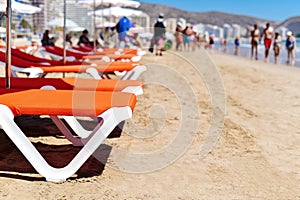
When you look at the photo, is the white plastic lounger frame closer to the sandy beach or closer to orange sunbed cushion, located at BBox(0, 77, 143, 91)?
the sandy beach

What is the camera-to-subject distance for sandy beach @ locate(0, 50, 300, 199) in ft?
8.48

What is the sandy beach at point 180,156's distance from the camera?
258 centimetres

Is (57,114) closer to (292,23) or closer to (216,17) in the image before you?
(292,23)

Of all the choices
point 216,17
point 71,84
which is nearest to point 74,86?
point 71,84

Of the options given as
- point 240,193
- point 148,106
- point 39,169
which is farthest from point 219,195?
point 148,106

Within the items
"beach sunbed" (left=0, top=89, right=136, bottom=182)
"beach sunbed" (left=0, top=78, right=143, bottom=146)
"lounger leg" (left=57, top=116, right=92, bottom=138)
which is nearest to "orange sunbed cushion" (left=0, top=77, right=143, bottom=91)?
"beach sunbed" (left=0, top=78, right=143, bottom=146)

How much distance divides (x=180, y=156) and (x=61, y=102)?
1.09m

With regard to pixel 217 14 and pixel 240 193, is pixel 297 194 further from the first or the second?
pixel 217 14

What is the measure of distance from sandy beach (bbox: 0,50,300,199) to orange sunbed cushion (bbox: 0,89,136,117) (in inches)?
18.0

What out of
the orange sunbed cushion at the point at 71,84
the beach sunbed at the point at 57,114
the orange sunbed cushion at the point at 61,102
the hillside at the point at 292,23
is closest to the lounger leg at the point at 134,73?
the orange sunbed cushion at the point at 71,84

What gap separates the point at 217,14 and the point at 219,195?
153 metres

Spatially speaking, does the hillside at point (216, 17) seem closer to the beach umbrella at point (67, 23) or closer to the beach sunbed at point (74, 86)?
the beach umbrella at point (67, 23)

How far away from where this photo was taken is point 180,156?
10.9 feet

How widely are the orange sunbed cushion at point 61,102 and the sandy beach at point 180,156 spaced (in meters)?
0.46
